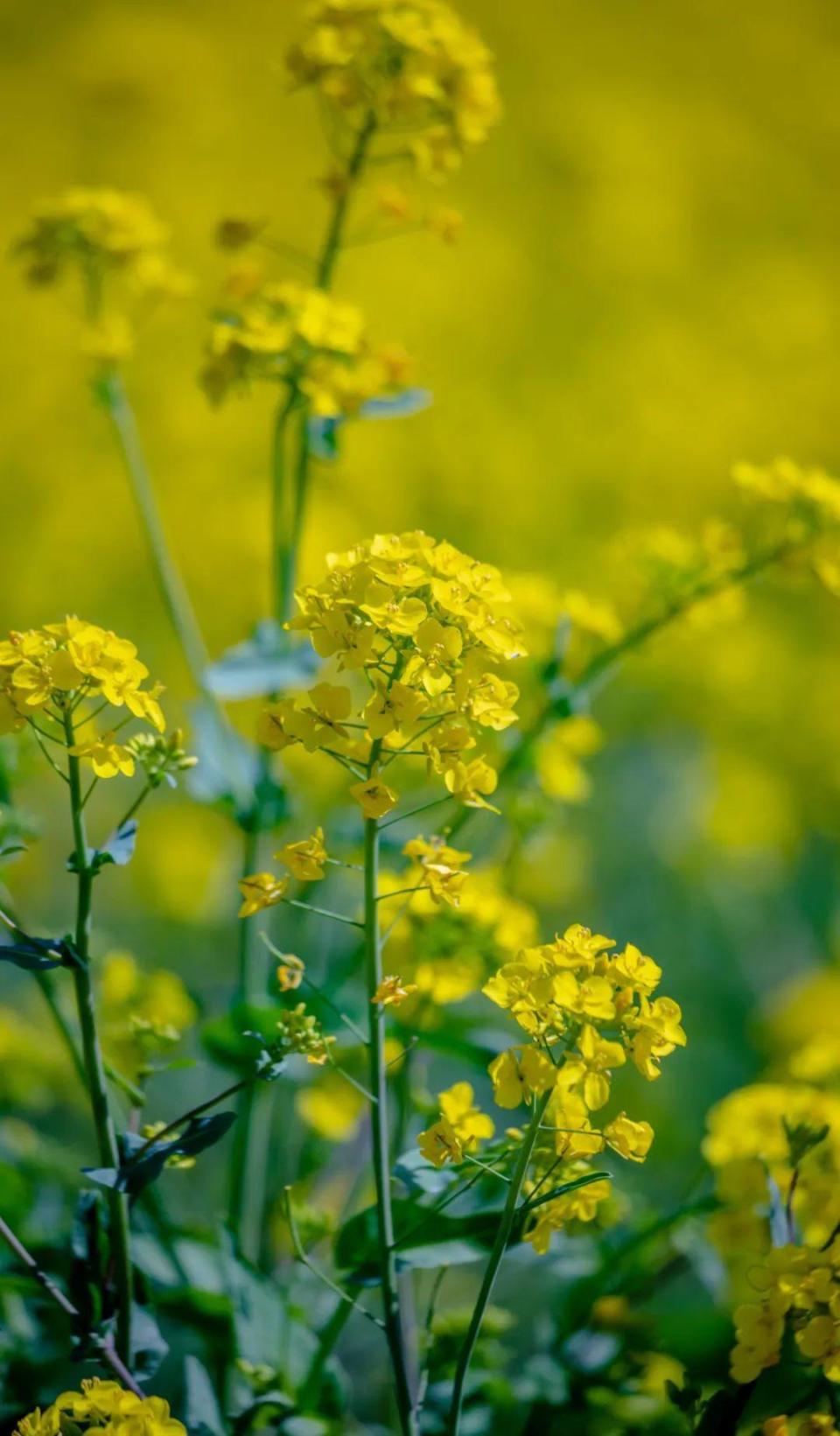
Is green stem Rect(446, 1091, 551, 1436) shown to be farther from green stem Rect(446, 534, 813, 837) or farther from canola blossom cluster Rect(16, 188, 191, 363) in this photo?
canola blossom cluster Rect(16, 188, 191, 363)

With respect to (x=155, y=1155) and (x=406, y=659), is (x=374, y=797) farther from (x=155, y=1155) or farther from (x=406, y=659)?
(x=155, y=1155)

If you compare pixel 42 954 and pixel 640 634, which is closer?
pixel 42 954

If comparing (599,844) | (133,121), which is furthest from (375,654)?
(133,121)

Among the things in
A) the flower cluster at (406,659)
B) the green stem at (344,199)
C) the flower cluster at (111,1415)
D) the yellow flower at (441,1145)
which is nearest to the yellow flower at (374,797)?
the flower cluster at (406,659)

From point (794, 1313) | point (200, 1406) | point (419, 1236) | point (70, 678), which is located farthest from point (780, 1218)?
point (70, 678)

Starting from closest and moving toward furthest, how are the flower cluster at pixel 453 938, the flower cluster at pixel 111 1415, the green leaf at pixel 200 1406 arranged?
the flower cluster at pixel 111 1415, the green leaf at pixel 200 1406, the flower cluster at pixel 453 938

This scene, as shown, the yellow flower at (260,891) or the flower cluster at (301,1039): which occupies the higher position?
the yellow flower at (260,891)

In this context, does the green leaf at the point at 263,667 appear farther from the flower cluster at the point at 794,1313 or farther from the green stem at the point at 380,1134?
Answer: the flower cluster at the point at 794,1313
